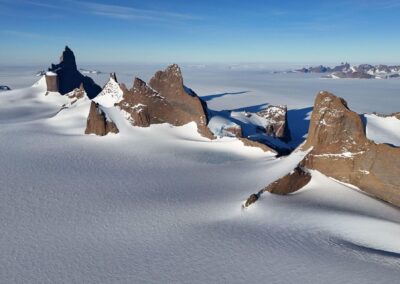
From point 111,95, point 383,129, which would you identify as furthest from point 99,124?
point 383,129

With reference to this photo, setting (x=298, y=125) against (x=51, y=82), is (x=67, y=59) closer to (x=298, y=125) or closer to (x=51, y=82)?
(x=51, y=82)

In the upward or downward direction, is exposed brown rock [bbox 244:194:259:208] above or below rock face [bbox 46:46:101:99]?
below

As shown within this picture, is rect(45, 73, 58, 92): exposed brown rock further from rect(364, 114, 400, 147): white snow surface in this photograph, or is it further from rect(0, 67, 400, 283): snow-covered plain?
rect(364, 114, 400, 147): white snow surface

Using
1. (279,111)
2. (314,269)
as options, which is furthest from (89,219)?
(279,111)

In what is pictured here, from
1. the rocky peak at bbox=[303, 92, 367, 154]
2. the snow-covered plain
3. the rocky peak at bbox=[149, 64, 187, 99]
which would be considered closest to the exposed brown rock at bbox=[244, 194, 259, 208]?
the snow-covered plain

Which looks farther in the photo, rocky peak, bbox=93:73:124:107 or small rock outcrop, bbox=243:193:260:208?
rocky peak, bbox=93:73:124:107

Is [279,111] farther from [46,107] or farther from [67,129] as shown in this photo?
[46,107]
